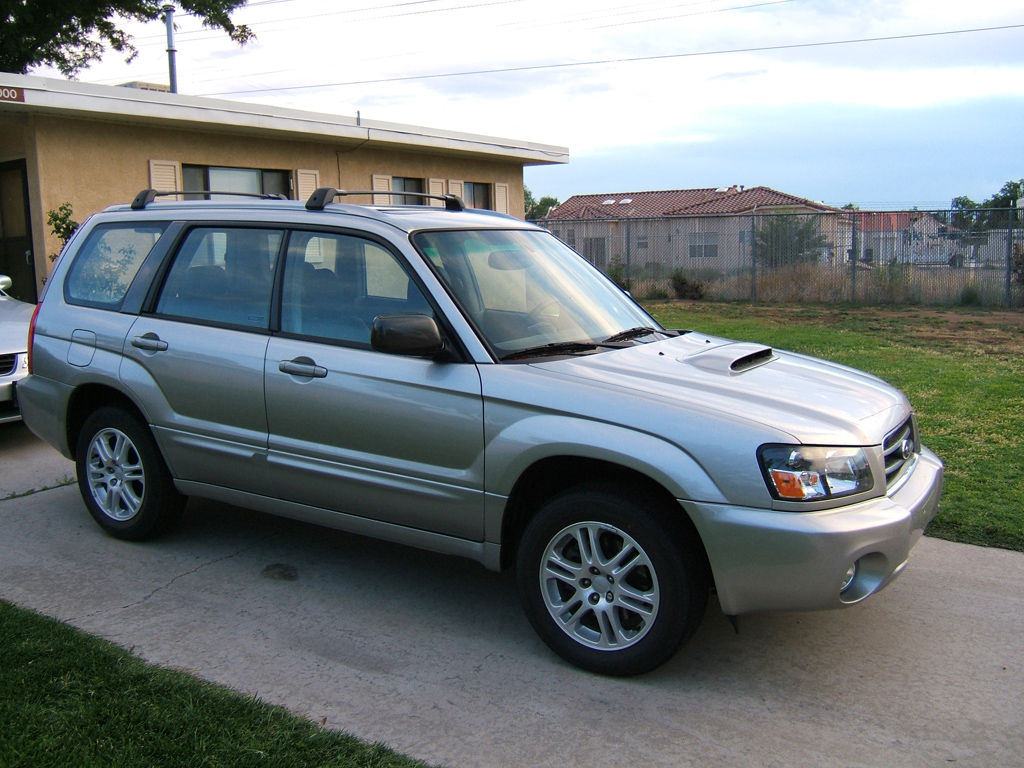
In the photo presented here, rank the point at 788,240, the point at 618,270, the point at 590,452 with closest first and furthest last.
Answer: the point at 590,452
the point at 788,240
the point at 618,270

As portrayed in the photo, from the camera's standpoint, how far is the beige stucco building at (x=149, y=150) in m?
12.4

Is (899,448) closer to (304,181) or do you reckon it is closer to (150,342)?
(150,342)

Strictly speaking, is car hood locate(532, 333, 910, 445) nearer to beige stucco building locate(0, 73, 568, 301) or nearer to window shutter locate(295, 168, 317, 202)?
beige stucco building locate(0, 73, 568, 301)

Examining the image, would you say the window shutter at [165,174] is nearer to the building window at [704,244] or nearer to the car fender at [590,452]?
the car fender at [590,452]

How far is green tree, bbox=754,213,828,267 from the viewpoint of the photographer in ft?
68.3

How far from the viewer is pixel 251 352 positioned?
4488 millimetres

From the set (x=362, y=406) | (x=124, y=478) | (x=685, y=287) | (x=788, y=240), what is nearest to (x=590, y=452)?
(x=362, y=406)

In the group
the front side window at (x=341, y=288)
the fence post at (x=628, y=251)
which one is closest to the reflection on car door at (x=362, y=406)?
the front side window at (x=341, y=288)

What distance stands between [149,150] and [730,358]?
39.6 ft

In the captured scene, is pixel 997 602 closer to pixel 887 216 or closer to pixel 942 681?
pixel 942 681

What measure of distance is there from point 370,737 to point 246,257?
2563mm

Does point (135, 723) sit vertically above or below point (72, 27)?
below

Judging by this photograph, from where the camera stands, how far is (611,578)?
3582 mm

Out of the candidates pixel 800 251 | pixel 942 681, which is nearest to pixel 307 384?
pixel 942 681
